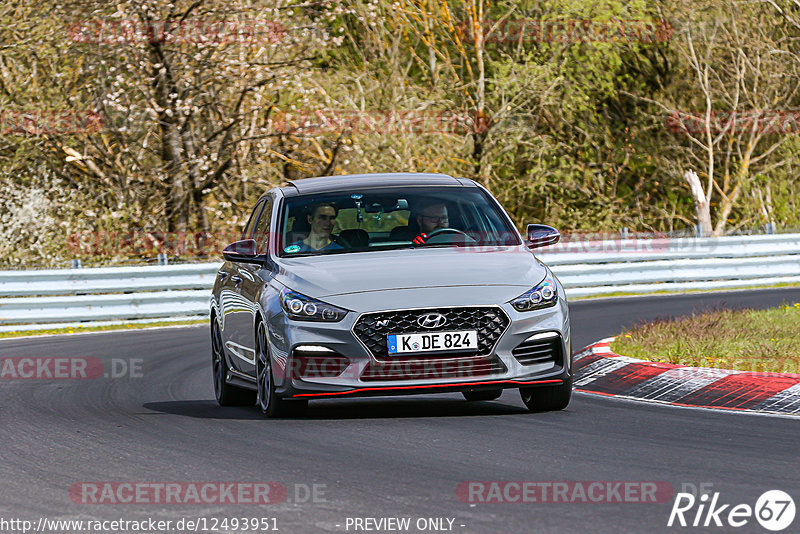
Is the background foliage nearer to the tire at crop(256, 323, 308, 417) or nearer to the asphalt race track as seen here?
the asphalt race track

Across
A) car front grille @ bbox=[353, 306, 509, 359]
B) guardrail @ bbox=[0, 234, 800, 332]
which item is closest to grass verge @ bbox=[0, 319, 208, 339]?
guardrail @ bbox=[0, 234, 800, 332]

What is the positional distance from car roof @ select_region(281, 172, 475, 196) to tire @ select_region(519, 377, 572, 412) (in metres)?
1.84

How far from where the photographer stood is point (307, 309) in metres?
9.33

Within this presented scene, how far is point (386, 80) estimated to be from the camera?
Answer: 108 feet

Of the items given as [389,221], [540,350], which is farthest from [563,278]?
[540,350]

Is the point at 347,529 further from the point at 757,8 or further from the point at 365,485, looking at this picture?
the point at 757,8

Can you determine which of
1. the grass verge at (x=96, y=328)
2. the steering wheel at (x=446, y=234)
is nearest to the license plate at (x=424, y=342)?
the steering wheel at (x=446, y=234)

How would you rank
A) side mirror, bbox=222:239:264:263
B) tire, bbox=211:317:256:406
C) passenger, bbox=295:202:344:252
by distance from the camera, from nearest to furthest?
passenger, bbox=295:202:344:252 → side mirror, bbox=222:239:264:263 → tire, bbox=211:317:256:406

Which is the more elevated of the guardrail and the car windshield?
the car windshield

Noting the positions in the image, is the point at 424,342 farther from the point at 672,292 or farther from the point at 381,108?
the point at 381,108

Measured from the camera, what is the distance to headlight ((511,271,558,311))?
9.34m

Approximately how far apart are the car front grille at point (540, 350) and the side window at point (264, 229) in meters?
2.16

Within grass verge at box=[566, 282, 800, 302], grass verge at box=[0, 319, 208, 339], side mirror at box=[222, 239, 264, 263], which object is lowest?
grass verge at box=[566, 282, 800, 302]

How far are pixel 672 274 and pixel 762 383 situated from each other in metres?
15.9
